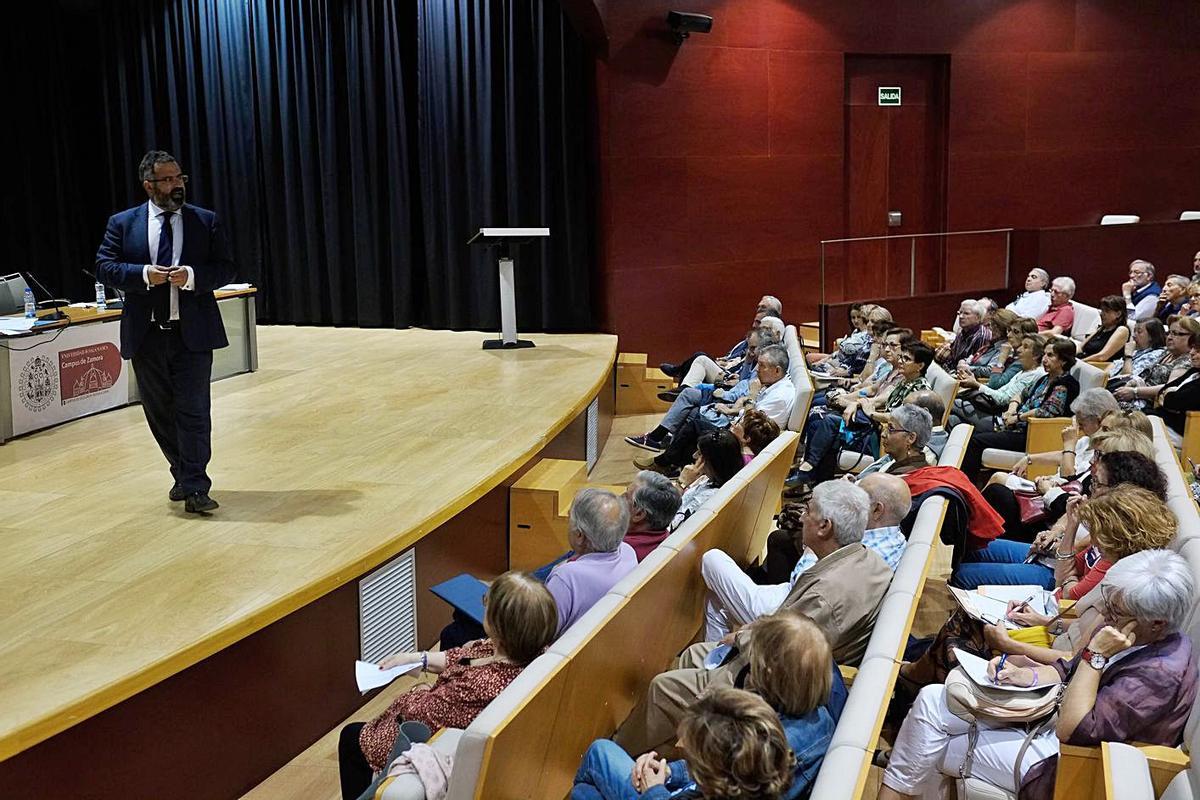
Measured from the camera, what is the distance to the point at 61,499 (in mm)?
4852

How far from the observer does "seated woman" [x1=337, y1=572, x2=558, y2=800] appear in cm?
279

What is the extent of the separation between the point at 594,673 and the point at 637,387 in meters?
6.71

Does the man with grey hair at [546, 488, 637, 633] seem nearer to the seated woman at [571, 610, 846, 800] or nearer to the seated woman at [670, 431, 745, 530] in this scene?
the seated woman at [571, 610, 846, 800]

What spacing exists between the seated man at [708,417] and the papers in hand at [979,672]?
117 inches

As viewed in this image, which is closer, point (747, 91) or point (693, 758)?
point (693, 758)

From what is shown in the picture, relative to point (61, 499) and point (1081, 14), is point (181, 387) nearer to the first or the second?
point (61, 499)

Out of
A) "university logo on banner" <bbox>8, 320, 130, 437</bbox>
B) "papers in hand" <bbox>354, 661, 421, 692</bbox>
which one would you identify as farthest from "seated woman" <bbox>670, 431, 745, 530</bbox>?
"university logo on banner" <bbox>8, 320, 130, 437</bbox>

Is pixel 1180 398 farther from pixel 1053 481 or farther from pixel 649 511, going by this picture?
pixel 649 511

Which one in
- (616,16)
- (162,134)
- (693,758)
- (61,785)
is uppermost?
(616,16)

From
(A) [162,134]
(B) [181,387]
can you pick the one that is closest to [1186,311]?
(B) [181,387]

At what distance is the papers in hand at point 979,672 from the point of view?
274cm

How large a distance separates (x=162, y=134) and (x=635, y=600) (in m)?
9.33

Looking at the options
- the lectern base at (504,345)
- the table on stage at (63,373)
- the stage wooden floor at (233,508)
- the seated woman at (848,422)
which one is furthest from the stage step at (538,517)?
the lectern base at (504,345)

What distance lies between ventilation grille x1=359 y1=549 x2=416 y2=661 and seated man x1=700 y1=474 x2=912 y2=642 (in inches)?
44.7
